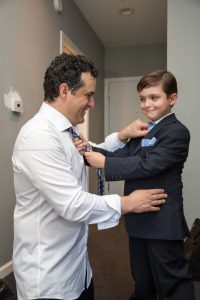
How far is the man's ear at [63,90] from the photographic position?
3.49 feet

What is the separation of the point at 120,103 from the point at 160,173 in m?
4.09

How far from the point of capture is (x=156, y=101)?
1334mm

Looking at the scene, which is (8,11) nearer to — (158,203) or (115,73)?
(158,203)

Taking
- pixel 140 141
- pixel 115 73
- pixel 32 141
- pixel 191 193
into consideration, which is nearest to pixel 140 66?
pixel 115 73

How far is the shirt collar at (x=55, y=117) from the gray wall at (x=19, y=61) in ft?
4.01

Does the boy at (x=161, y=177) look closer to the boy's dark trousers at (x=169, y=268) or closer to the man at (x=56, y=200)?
the boy's dark trousers at (x=169, y=268)

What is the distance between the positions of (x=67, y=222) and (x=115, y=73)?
4.50m

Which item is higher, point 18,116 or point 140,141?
point 18,116

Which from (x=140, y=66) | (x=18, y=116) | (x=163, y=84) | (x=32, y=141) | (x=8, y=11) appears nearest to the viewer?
(x=32, y=141)

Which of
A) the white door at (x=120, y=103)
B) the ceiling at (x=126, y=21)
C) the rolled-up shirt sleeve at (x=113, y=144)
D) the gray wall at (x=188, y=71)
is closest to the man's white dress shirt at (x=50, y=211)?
the rolled-up shirt sleeve at (x=113, y=144)

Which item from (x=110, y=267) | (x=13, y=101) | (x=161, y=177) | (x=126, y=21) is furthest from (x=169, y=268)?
(x=126, y=21)

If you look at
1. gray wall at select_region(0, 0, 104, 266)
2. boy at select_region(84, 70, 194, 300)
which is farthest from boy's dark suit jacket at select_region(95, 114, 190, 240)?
gray wall at select_region(0, 0, 104, 266)

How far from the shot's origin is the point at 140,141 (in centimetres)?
143

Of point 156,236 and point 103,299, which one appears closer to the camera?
point 156,236
